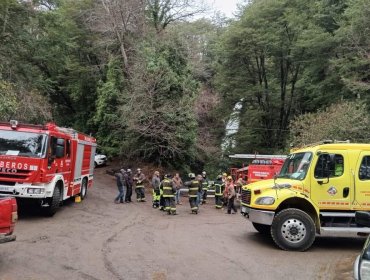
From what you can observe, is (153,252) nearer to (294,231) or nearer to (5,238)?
(5,238)

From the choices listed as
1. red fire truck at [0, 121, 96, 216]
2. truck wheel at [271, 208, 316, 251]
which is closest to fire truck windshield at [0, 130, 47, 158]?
red fire truck at [0, 121, 96, 216]

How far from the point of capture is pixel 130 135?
98.2 ft

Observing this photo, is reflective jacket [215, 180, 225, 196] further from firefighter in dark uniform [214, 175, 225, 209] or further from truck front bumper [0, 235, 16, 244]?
truck front bumper [0, 235, 16, 244]

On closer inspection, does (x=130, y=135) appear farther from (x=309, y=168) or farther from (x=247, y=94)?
(x=309, y=168)

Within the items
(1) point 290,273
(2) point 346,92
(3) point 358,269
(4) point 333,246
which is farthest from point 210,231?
(2) point 346,92

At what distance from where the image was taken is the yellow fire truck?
11.0 metres

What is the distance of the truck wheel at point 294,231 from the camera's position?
1092 centimetres

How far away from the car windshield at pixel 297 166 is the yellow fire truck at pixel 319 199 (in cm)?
4

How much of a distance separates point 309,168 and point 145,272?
17.5 feet

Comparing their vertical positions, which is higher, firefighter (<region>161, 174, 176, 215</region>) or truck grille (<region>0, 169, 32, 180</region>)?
truck grille (<region>0, 169, 32, 180</region>)

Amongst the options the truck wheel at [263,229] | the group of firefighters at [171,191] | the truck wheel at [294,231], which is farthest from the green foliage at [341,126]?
the truck wheel at [294,231]

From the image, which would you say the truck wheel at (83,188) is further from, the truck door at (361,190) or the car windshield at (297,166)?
the truck door at (361,190)

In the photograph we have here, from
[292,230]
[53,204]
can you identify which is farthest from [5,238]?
[292,230]

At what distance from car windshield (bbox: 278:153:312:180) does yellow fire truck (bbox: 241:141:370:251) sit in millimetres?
37
